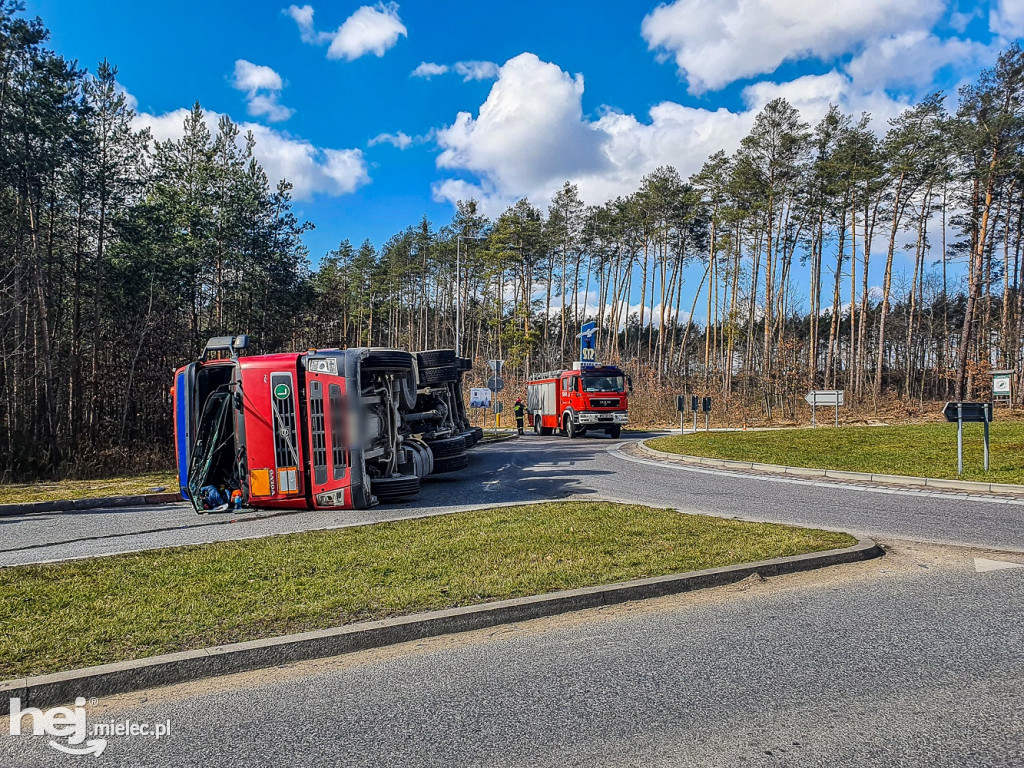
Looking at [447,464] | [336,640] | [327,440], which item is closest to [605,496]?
[447,464]

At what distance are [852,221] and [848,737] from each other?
144ft

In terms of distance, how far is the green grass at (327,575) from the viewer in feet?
15.8

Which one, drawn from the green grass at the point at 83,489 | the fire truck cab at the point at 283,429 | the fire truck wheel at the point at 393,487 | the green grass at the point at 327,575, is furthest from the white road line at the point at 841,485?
the green grass at the point at 83,489

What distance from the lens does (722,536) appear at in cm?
776

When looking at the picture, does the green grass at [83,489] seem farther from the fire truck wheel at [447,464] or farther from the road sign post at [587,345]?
the road sign post at [587,345]

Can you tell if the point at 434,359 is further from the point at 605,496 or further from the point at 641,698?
the point at 641,698

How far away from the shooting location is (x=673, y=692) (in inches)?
157

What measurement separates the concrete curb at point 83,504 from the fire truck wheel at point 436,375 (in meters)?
5.44

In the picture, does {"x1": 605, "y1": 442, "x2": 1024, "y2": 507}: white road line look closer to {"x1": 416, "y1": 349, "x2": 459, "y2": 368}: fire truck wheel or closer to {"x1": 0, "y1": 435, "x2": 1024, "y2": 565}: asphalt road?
{"x1": 0, "y1": 435, "x2": 1024, "y2": 565}: asphalt road

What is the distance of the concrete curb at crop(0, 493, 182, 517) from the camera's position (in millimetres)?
11547

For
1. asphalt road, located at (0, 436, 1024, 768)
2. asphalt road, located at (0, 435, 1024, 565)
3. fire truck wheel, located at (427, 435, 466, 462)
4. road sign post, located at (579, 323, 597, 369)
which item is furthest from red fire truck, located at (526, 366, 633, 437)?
asphalt road, located at (0, 436, 1024, 768)

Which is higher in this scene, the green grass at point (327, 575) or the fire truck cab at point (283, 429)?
the fire truck cab at point (283, 429)

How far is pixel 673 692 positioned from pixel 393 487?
26.0 feet

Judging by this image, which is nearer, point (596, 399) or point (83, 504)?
point (83, 504)
